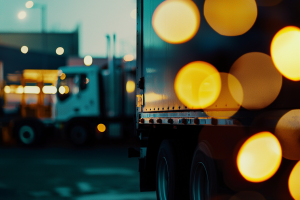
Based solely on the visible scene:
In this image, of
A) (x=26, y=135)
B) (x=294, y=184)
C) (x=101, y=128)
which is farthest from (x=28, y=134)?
(x=294, y=184)

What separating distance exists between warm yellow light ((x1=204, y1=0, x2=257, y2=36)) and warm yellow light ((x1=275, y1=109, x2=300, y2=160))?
947 millimetres

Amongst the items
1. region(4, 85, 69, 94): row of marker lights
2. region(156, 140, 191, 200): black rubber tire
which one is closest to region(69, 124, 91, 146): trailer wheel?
region(4, 85, 69, 94): row of marker lights

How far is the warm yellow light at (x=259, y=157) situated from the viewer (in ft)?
12.9

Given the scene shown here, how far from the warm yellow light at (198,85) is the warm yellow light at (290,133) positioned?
49.2 inches

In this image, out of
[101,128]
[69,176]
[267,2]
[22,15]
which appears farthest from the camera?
[22,15]

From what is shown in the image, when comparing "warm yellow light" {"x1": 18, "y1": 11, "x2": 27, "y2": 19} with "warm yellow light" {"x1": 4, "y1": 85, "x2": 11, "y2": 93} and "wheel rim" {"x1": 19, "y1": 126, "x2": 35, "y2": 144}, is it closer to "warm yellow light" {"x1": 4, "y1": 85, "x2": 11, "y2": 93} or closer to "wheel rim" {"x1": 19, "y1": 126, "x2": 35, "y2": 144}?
"warm yellow light" {"x1": 4, "y1": 85, "x2": 11, "y2": 93}

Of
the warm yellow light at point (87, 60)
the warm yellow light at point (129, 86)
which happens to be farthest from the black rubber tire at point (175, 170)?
the warm yellow light at point (87, 60)

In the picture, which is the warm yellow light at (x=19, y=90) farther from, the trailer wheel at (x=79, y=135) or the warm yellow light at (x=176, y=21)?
the warm yellow light at (x=176, y=21)

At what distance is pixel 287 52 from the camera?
364 centimetres

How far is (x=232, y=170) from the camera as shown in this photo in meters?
4.59

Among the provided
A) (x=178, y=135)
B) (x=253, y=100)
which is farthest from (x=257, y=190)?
(x=178, y=135)

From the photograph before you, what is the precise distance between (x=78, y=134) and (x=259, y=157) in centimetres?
1896

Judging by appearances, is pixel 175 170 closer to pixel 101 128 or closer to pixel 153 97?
pixel 153 97

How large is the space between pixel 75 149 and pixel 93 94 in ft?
Result: 8.43
